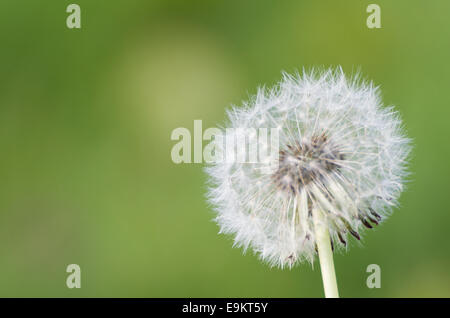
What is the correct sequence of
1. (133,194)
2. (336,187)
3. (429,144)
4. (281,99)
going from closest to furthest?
1. (336,187)
2. (281,99)
3. (429,144)
4. (133,194)

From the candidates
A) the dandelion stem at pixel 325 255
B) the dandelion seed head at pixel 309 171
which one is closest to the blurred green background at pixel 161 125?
the dandelion seed head at pixel 309 171

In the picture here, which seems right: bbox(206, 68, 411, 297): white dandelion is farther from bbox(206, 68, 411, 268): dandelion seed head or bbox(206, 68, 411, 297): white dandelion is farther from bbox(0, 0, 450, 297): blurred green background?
bbox(0, 0, 450, 297): blurred green background

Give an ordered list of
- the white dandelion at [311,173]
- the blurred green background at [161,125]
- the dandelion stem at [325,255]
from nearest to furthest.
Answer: the dandelion stem at [325,255], the white dandelion at [311,173], the blurred green background at [161,125]

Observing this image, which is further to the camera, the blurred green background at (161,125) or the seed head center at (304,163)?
the blurred green background at (161,125)

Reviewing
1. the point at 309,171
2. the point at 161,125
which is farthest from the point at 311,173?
the point at 161,125

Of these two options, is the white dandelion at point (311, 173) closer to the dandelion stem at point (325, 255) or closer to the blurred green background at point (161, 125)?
the dandelion stem at point (325, 255)
